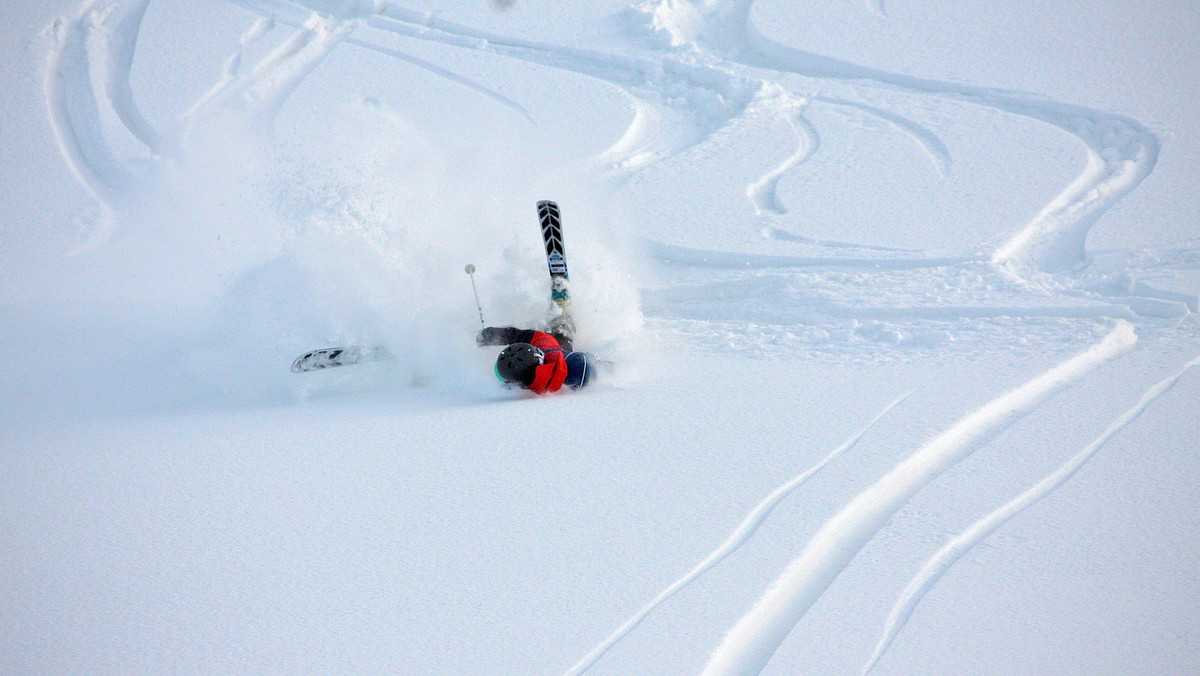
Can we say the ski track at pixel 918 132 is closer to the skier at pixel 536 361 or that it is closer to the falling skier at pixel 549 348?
the falling skier at pixel 549 348

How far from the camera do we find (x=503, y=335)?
13.8 ft

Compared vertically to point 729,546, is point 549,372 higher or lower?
higher

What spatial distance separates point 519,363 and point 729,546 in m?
1.55

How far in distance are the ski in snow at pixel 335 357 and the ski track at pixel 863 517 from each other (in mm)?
2619

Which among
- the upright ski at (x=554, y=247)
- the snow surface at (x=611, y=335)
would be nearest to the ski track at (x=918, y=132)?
the snow surface at (x=611, y=335)

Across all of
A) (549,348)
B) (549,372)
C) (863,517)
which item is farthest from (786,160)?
(863,517)

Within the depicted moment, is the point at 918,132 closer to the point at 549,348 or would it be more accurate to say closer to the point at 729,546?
the point at 549,348

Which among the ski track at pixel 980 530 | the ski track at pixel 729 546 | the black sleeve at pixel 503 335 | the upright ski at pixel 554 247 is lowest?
the ski track at pixel 980 530

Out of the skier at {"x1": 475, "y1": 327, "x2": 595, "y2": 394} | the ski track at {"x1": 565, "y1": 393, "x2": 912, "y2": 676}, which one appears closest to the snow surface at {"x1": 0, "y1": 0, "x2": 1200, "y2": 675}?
the ski track at {"x1": 565, "y1": 393, "x2": 912, "y2": 676}

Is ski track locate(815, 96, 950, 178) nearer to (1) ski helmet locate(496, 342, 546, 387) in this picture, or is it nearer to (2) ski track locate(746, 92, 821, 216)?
(2) ski track locate(746, 92, 821, 216)

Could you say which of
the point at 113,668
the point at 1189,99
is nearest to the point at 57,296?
the point at 113,668

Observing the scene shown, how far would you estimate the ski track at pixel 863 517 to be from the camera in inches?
92.9

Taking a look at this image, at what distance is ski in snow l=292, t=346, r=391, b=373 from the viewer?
4.20 m

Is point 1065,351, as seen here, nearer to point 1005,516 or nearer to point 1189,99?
point 1005,516
